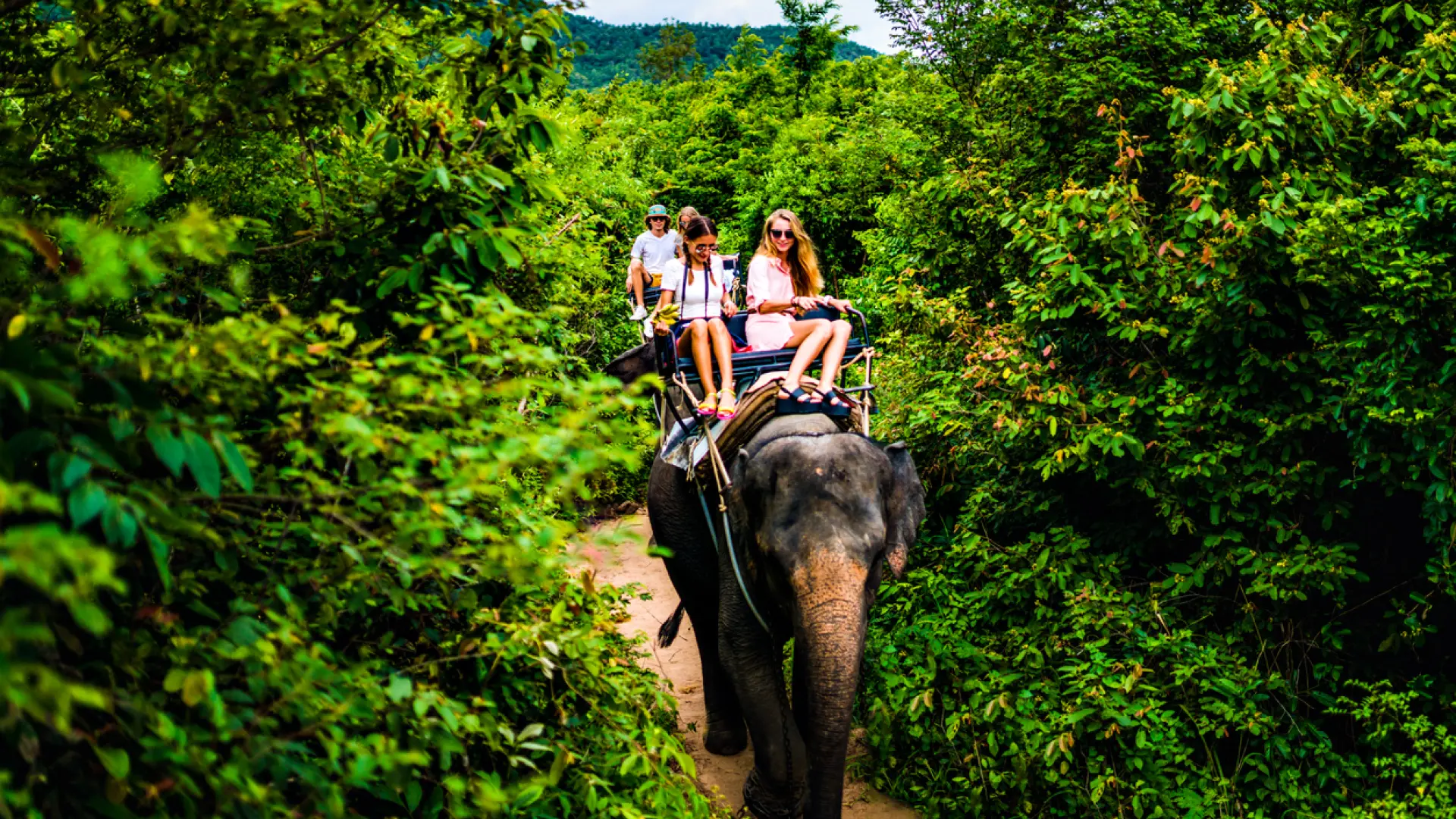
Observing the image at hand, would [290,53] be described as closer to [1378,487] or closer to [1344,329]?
[1344,329]

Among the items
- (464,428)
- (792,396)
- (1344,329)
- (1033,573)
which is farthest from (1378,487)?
(464,428)

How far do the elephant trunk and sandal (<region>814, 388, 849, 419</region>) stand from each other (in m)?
1.29

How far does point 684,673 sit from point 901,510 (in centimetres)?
331

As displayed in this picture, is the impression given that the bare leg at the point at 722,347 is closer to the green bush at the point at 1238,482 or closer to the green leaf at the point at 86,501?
the green bush at the point at 1238,482

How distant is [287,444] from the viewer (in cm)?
246

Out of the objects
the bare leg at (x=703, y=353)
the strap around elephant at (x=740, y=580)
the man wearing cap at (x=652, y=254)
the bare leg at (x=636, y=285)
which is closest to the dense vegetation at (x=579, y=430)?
the bare leg at (x=703, y=353)

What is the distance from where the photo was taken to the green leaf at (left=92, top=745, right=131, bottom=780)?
194cm

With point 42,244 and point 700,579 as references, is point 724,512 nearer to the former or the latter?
point 700,579

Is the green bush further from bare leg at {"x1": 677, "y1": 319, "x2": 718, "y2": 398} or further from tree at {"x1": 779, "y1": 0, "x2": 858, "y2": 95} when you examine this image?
tree at {"x1": 779, "y1": 0, "x2": 858, "y2": 95}

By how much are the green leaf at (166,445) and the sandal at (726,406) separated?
3.79 m

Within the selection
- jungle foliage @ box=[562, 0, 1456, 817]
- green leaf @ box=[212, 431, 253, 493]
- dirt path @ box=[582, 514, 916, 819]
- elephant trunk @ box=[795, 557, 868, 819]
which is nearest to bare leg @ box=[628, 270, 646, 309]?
dirt path @ box=[582, 514, 916, 819]

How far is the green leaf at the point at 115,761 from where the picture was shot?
1937mm

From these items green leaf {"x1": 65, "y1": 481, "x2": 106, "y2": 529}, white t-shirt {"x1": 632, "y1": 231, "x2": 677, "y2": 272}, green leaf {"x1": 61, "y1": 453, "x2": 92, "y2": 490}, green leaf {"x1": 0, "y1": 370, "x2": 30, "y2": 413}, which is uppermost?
white t-shirt {"x1": 632, "y1": 231, "x2": 677, "y2": 272}

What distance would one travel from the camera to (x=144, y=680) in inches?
93.4
